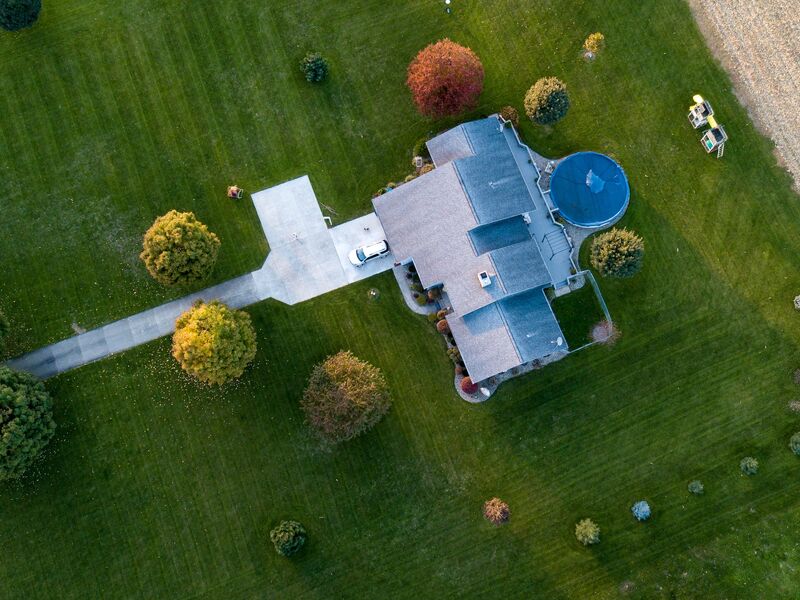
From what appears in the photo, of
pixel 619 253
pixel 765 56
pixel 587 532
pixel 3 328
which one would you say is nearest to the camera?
pixel 3 328

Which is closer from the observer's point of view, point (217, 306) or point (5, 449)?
point (5, 449)

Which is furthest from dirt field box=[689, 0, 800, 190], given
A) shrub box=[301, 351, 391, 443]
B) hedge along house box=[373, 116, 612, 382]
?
shrub box=[301, 351, 391, 443]

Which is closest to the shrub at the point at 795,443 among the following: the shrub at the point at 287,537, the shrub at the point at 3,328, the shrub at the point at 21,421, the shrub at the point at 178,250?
the shrub at the point at 287,537

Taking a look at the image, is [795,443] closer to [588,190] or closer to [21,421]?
[588,190]

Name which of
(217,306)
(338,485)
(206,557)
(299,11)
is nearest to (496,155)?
(299,11)

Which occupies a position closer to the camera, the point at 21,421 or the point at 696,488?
the point at 21,421

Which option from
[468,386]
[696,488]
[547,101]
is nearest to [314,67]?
[547,101]

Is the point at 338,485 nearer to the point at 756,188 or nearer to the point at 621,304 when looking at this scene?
the point at 621,304
